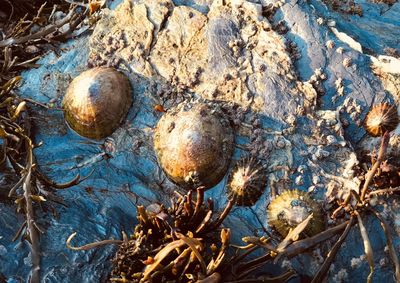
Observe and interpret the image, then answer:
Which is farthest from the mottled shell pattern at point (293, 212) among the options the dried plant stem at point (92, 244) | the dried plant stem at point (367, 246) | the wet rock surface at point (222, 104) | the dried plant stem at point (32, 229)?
the dried plant stem at point (32, 229)

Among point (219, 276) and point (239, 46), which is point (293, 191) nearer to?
point (219, 276)

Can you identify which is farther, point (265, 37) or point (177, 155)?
point (265, 37)

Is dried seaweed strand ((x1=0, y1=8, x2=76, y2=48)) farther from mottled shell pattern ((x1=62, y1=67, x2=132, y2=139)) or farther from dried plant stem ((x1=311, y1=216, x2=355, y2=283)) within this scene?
dried plant stem ((x1=311, y1=216, x2=355, y2=283))

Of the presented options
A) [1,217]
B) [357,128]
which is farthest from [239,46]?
[1,217]

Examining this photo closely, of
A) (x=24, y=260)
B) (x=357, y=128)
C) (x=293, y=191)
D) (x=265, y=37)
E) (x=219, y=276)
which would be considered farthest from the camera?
(x=265, y=37)

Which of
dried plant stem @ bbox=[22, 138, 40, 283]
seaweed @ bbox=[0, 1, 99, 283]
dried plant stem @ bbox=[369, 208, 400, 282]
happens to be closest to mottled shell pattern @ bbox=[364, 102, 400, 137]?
dried plant stem @ bbox=[369, 208, 400, 282]

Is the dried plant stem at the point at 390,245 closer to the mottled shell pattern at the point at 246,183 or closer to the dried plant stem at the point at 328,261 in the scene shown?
the dried plant stem at the point at 328,261

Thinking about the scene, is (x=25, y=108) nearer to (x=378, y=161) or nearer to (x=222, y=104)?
(x=222, y=104)
